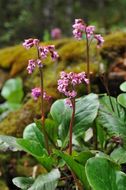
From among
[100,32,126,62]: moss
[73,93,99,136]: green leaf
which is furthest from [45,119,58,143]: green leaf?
[100,32,126,62]: moss

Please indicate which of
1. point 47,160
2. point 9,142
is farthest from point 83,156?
point 9,142

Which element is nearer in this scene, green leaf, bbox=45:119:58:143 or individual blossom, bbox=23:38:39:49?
individual blossom, bbox=23:38:39:49

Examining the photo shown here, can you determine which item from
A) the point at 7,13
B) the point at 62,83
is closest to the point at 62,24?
the point at 7,13

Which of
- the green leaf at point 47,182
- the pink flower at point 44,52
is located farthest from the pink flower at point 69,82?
the green leaf at point 47,182

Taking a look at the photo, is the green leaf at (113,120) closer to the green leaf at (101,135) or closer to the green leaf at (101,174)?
the green leaf at (101,135)

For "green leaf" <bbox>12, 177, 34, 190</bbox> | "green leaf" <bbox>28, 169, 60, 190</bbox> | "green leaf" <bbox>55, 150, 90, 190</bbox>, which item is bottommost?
"green leaf" <bbox>12, 177, 34, 190</bbox>

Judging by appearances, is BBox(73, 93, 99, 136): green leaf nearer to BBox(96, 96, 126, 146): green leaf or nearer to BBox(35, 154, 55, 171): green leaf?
BBox(96, 96, 126, 146): green leaf

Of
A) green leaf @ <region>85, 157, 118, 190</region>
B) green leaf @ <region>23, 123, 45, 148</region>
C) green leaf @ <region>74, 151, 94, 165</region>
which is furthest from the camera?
green leaf @ <region>23, 123, 45, 148</region>
